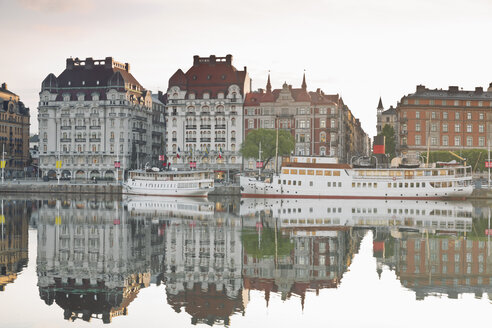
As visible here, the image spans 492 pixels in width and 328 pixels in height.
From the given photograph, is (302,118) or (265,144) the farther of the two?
(302,118)

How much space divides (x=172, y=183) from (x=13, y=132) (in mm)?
67630

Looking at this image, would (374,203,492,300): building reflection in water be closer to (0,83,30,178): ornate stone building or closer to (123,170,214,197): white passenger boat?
(123,170,214,197): white passenger boat

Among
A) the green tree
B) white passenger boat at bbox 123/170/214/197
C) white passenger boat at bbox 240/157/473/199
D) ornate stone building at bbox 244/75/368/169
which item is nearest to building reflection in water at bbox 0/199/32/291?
white passenger boat at bbox 123/170/214/197

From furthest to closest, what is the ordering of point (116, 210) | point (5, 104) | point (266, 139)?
point (5, 104), point (266, 139), point (116, 210)

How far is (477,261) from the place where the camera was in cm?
2952

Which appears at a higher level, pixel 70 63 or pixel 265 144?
pixel 70 63

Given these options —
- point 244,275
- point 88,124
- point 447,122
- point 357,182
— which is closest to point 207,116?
point 88,124

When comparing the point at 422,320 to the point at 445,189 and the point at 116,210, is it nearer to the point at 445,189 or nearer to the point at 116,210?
the point at 116,210

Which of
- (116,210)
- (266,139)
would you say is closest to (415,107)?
(266,139)

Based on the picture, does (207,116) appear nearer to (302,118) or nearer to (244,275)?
(302,118)

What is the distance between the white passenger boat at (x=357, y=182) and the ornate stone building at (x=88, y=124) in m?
44.8

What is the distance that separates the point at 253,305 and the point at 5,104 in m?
131

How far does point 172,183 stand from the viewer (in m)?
88.2

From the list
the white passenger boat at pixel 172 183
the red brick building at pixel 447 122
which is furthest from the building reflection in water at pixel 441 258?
the red brick building at pixel 447 122
